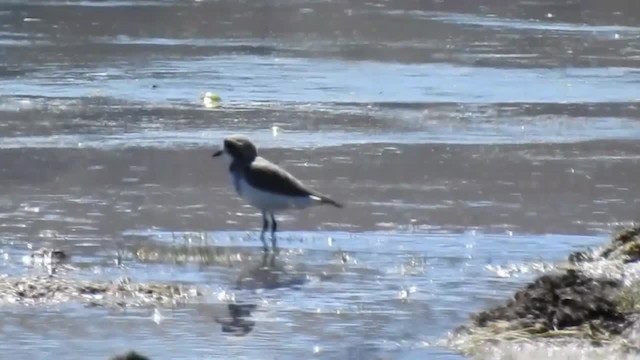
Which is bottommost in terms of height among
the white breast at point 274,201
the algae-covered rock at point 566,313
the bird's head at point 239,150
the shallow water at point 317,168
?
the shallow water at point 317,168

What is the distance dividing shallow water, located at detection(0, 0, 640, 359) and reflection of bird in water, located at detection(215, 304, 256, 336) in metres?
0.08

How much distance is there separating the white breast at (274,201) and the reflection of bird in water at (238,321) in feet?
7.54

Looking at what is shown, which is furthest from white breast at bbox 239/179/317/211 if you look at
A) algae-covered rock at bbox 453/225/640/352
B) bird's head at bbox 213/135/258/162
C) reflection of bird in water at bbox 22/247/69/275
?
algae-covered rock at bbox 453/225/640/352

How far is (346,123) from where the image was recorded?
16047 mm

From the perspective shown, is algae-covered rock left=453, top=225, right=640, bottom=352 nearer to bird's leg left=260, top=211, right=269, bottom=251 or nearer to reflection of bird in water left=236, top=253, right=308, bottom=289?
reflection of bird in water left=236, top=253, right=308, bottom=289

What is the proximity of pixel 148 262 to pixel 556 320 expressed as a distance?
120 inches

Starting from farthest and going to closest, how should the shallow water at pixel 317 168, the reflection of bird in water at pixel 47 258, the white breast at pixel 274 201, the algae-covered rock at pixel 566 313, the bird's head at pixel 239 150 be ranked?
1. the bird's head at pixel 239 150
2. the white breast at pixel 274 201
3. the reflection of bird in water at pixel 47 258
4. the shallow water at pixel 317 168
5. the algae-covered rock at pixel 566 313

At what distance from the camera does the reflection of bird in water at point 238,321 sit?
8373 mm

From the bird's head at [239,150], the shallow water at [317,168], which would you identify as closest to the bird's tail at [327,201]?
the shallow water at [317,168]

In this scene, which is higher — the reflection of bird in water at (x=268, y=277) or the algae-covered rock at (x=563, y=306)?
the algae-covered rock at (x=563, y=306)

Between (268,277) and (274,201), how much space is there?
4.84 ft

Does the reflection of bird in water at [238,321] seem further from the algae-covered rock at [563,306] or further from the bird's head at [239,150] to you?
the bird's head at [239,150]

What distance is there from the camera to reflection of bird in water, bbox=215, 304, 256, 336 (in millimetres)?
8373

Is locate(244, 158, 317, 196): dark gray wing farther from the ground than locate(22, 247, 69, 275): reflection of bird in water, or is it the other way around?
locate(244, 158, 317, 196): dark gray wing
